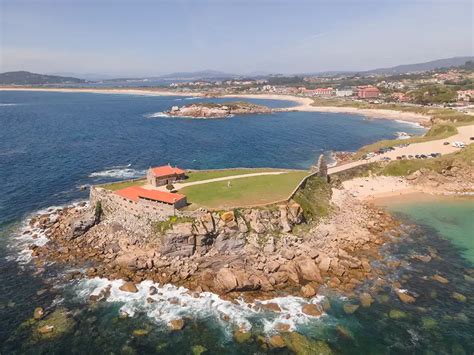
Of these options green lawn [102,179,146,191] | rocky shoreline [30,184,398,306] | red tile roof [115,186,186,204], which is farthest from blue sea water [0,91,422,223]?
rocky shoreline [30,184,398,306]

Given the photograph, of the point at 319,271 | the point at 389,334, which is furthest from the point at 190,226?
the point at 389,334

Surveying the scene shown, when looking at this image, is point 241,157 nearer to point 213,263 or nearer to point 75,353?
point 213,263

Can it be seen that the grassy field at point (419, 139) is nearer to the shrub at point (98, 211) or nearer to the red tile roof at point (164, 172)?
the red tile roof at point (164, 172)

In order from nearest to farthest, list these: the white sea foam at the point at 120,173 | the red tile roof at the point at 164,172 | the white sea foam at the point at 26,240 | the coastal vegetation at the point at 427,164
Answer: the white sea foam at the point at 26,240 → the red tile roof at the point at 164,172 → the coastal vegetation at the point at 427,164 → the white sea foam at the point at 120,173

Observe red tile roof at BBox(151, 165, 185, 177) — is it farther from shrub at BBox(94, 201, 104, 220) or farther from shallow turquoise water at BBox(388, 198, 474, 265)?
shallow turquoise water at BBox(388, 198, 474, 265)

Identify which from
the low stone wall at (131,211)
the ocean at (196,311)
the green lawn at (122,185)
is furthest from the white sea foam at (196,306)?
the green lawn at (122,185)
